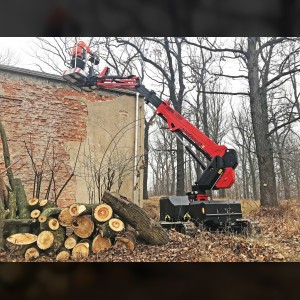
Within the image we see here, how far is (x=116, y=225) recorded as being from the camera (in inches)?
157

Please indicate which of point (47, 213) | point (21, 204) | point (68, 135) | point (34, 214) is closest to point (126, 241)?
point (47, 213)

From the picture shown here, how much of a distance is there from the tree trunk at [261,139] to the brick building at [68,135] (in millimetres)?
2829

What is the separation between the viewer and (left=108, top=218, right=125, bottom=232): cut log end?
3.96 metres

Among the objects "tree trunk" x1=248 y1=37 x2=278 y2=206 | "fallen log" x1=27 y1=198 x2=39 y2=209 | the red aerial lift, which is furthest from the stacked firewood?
"tree trunk" x1=248 y1=37 x2=278 y2=206

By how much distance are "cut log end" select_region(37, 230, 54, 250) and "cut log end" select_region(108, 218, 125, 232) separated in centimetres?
70

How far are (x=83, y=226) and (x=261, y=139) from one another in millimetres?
5387

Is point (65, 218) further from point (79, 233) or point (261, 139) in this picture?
point (261, 139)

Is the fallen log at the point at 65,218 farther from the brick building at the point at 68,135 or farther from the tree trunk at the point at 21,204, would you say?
the brick building at the point at 68,135

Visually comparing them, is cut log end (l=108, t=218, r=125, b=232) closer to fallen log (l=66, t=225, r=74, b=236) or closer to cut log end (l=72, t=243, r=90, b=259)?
cut log end (l=72, t=243, r=90, b=259)

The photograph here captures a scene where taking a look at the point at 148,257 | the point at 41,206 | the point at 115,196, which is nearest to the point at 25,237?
the point at 41,206

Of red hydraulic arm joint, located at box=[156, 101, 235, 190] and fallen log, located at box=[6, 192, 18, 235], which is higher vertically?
red hydraulic arm joint, located at box=[156, 101, 235, 190]

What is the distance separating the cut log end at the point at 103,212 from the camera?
13.1 ft
